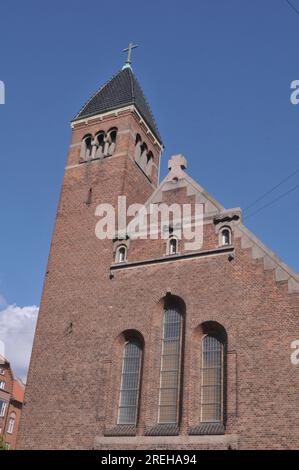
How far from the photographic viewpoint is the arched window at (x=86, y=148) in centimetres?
2854

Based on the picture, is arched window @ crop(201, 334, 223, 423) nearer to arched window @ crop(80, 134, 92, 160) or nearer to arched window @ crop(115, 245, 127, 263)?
arched window @ crop(115, 245, 127, 263)

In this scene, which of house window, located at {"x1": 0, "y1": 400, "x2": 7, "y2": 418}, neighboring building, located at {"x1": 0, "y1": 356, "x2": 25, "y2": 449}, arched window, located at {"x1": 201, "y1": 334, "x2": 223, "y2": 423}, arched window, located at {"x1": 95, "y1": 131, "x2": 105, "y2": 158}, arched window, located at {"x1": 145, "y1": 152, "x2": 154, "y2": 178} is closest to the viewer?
arched window, located at {"x1": 201, "y1": 334, "x2": 223, "y2": 423}

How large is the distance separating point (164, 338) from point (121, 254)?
4.64 meters

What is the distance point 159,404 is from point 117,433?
1.85m

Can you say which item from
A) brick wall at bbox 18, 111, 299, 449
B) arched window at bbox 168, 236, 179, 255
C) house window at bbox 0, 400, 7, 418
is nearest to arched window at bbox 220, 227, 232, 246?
brick wall at bbox 18, 111, 299, 449

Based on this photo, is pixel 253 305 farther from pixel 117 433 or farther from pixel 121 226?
pixel 121 226

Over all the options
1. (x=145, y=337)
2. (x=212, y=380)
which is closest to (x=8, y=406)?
(x=145, y=337)

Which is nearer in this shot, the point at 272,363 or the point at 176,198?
the point at 272,363

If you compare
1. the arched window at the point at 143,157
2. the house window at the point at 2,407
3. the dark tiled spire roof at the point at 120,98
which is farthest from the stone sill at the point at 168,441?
the house window at the point at 2,407

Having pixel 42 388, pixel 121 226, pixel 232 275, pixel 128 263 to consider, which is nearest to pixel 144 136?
pixel 121 226

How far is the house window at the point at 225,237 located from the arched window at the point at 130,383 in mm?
5315

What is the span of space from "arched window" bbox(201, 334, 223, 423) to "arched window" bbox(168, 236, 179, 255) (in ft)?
12.9

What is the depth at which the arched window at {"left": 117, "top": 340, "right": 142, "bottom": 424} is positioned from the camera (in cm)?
1989

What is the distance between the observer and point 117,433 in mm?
19219
